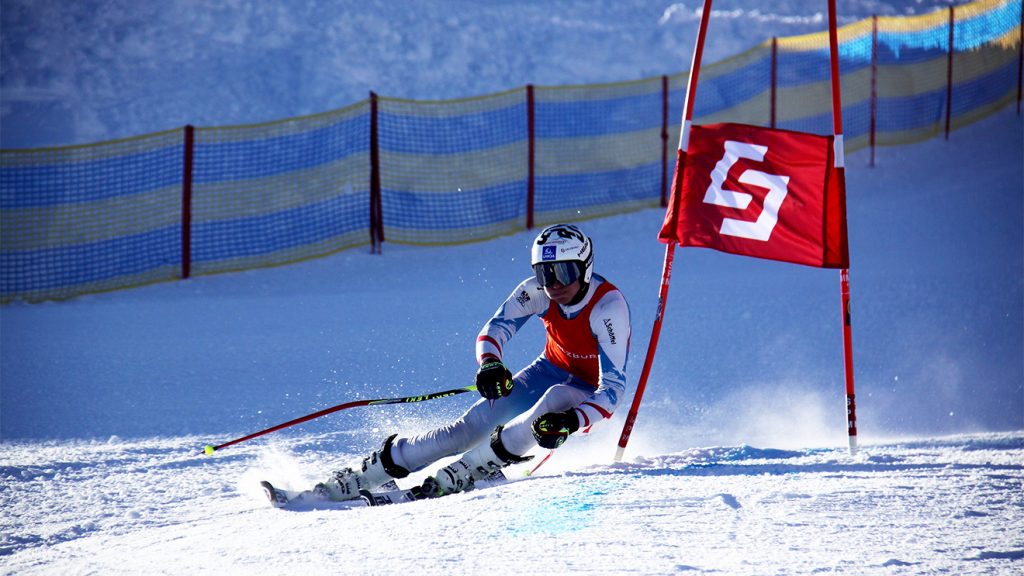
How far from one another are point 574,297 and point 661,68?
14.8 metres

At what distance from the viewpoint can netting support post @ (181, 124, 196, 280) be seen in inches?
462

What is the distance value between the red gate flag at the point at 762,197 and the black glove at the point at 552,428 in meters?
1.77

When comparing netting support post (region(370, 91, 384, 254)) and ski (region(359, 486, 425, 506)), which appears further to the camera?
netting support post (region(370, 91, 384, 254))

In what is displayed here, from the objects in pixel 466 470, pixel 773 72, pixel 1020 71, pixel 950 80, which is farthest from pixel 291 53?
pixel 466 470

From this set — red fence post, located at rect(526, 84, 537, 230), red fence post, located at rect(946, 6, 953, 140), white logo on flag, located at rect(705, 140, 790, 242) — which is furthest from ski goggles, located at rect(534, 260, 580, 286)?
red fence post, located at rect(946, 6, 953, 140)

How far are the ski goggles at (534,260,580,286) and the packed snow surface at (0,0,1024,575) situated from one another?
1142 millimetres

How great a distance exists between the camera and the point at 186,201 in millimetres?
11727

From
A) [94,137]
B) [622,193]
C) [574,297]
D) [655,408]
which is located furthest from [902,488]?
[94,137]

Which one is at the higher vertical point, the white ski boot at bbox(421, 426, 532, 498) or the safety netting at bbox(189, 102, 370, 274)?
the safety netting at bbox(189, 102, 370, 274)

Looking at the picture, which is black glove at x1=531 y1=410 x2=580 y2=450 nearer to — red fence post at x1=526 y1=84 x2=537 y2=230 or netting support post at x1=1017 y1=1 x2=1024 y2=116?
red fence post at x1=526 y1=84 x2=537 y2=230

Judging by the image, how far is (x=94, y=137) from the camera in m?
16.9

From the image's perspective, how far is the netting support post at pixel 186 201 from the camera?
1173cm

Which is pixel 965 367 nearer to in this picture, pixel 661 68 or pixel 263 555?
pixel 263 555

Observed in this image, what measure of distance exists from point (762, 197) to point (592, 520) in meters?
2.70
